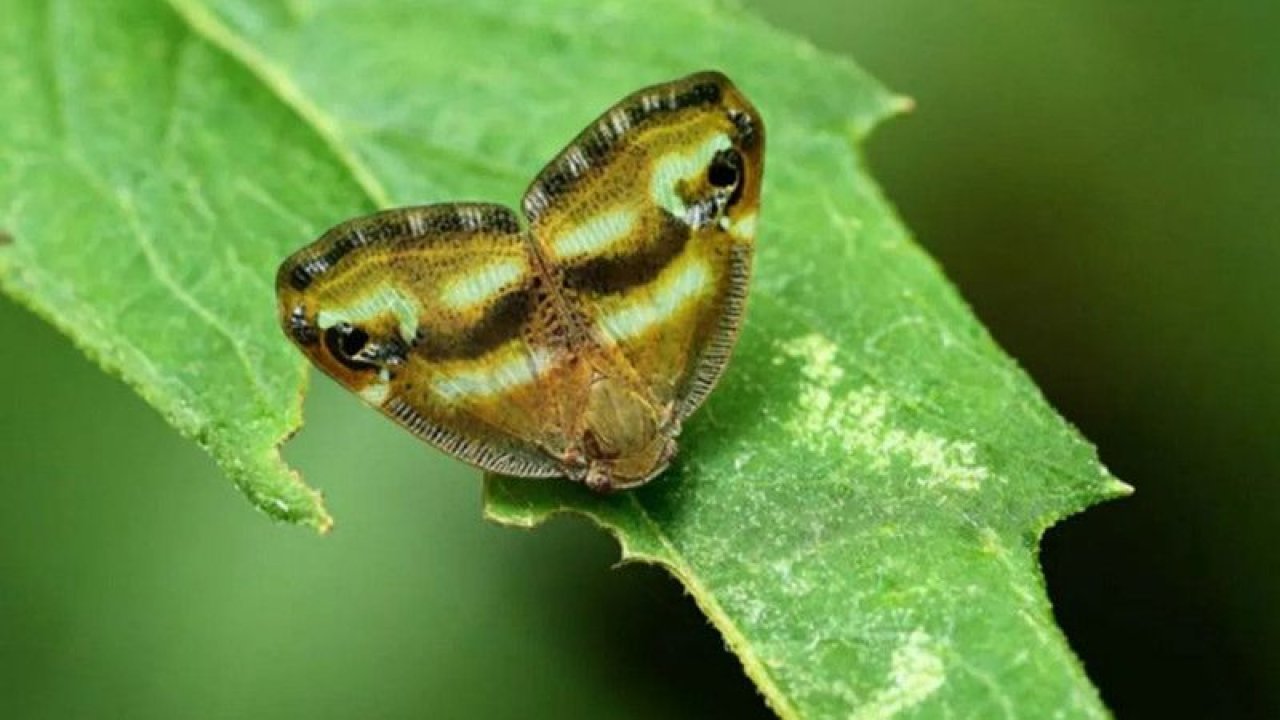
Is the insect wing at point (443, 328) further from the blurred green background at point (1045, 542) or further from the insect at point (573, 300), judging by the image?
the blurred green background at point (1045, 542)

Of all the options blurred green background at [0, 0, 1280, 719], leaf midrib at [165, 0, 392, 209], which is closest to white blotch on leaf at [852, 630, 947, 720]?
leaf midrib at [165, 0, 392, 209]

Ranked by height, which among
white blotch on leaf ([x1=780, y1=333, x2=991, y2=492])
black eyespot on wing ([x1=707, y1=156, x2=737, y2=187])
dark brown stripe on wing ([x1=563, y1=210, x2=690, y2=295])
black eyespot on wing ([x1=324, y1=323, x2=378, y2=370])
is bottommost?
black eyespot on wing ([x1=324, y1=323, x2=378, y2=370])

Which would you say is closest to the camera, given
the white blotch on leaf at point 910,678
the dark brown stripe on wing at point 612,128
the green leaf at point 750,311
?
the white blotch on leaf at point 910,678

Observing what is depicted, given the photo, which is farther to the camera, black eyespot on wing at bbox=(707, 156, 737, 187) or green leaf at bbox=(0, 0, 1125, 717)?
black eyespot on wing at bbox=(707, 156, 737, 187)

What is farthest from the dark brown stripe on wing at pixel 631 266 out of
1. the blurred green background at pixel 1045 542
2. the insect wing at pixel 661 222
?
the blurred green background at pixel 1045 542

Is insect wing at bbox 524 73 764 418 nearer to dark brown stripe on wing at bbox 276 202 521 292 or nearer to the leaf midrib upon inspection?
dark brown stripe on wing at bbox 276 202 521 292

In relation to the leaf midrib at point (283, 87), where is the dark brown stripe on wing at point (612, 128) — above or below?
above

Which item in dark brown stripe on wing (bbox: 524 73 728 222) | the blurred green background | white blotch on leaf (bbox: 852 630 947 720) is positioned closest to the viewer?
white blotch on leaf (bbox: 852 630 947 720)

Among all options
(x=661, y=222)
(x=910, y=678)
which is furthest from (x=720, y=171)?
(x=910, y=678)
